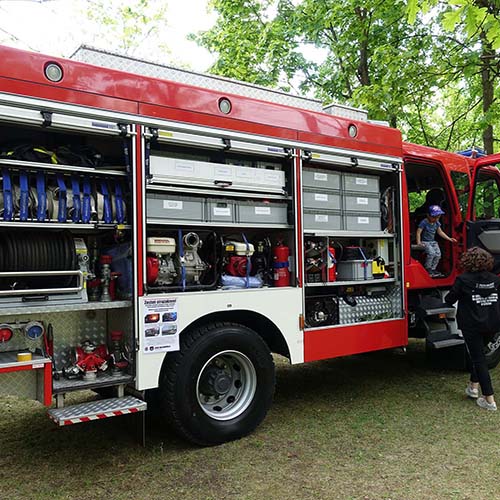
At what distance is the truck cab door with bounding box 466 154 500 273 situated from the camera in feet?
21.0

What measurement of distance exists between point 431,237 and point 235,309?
11.2 feet

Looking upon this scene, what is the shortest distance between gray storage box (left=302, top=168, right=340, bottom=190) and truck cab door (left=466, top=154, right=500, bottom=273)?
7.68 feet

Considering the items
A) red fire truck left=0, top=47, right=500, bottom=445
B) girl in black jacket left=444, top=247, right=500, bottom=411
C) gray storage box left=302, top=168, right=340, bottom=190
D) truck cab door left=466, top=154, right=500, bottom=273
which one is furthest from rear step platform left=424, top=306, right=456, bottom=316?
gray storage box left=302, top=168, right=340, bottom=190

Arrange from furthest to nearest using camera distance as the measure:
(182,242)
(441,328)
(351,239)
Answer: (441,328) → (351,239) → (182,242)

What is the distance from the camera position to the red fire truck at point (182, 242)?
3.65 metres

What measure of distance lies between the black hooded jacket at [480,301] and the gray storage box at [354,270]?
971 mm

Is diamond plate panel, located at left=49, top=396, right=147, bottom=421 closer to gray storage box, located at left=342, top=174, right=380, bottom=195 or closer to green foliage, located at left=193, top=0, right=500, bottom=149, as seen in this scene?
gray storage box, located at left=342, top=174, right=380, bottom=195

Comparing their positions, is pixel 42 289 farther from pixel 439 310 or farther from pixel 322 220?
pixel 439 310

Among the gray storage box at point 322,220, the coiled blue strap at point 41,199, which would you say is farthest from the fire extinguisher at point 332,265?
the coiled blue strap at point 41,199

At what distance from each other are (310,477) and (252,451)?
0.63 m

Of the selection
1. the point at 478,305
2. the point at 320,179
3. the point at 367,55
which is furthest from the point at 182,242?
the point at 367,55

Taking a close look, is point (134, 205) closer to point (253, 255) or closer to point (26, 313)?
point (26, 313)

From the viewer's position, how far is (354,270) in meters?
5.53

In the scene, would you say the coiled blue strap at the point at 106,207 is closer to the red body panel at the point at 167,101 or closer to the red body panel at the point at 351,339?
the red body panel at the point at 167,101
